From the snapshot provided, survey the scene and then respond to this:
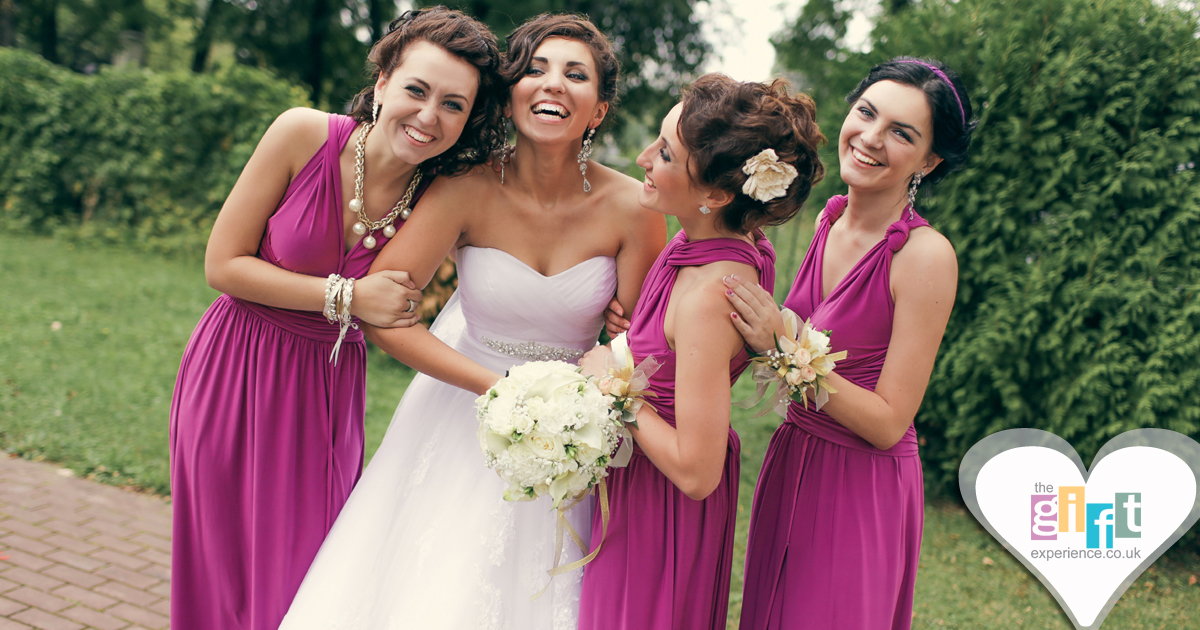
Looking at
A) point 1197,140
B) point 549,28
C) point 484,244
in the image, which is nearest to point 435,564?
point 484,244

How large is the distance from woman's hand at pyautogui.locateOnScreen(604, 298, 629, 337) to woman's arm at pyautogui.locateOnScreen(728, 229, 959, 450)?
2.79 ft

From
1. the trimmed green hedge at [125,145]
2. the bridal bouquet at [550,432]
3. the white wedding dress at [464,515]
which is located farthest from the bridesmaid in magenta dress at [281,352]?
the trimmed green hedge at [125,145]

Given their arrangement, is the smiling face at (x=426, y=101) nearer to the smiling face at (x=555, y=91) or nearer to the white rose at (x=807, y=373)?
the smiling face at (x=555, y=91)

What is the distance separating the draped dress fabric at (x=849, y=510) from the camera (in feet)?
7.76

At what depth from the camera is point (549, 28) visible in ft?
8.98

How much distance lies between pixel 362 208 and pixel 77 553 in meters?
2.88

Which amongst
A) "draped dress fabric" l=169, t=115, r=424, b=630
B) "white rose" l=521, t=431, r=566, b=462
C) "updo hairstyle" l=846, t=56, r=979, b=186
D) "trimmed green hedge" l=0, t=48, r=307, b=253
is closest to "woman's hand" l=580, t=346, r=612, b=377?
"white rose" l=521, t=431, r=566, b=462

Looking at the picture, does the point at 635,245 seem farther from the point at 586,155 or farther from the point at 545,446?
the point at 545,446

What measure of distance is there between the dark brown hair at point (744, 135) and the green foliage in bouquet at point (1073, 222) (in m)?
3.69

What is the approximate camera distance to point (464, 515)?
8.72ft

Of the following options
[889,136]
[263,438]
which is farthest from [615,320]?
[263,438]

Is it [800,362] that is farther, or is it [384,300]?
[384,300]

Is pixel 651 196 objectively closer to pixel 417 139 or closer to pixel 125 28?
pixel 417 139

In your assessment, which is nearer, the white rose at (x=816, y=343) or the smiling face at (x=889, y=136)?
the white rose at (x=816, y=343)
